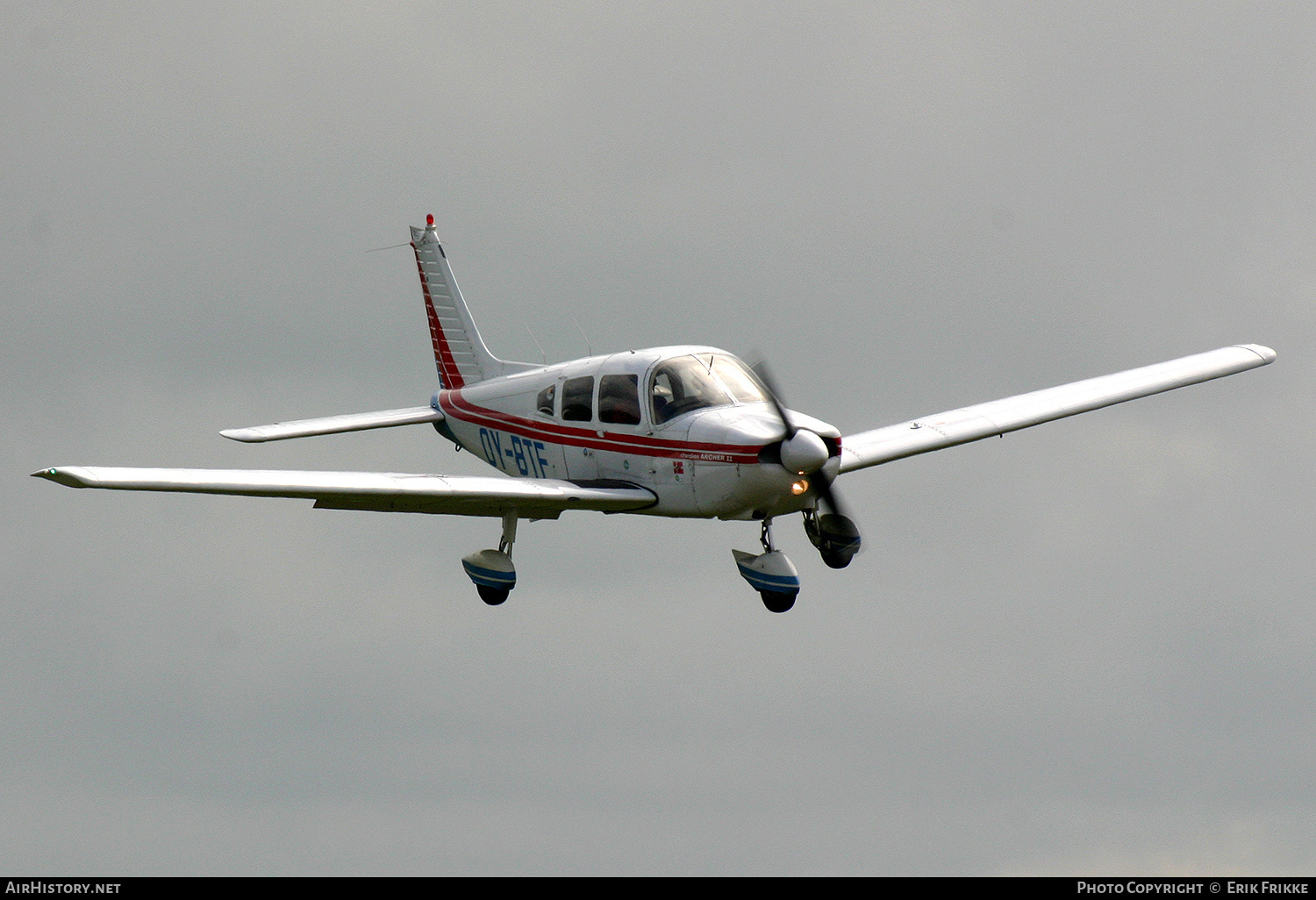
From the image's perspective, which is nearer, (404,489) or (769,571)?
(404,489)

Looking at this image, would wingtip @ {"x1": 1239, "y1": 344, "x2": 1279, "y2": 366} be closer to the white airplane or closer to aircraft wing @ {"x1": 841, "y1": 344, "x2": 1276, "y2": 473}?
aircraft wing @ {"x1": 841, "y1": 344, "x2": 1276, "y2": 473}

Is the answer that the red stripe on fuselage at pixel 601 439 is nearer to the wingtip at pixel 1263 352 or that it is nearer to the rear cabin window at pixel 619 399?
the rear cabin window at pixel 619 399

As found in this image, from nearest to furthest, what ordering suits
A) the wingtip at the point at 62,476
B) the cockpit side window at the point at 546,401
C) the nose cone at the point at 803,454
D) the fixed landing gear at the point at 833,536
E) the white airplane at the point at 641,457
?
the wingtip at the point at 62,476 < the nose cone at the point at 803,454 < the white airplane at the point at 641,457 < the fixed landing gear at the point at 833,536 < the cockpit side window at the point at 546,401

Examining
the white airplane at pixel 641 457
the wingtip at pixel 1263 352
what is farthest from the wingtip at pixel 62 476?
the wingtip at pixel 1263 352

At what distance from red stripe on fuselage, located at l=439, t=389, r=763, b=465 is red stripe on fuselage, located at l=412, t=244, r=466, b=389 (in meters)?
1.15

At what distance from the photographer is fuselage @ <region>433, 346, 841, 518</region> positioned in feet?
75.0

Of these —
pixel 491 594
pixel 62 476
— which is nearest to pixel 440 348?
pixel 491 594

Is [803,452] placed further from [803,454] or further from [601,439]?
[601,439]

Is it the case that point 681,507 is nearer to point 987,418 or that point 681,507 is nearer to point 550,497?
point 550,497

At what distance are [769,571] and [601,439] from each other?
9.21ft

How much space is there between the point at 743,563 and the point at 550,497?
8.95ft

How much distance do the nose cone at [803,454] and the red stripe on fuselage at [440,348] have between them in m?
8.89

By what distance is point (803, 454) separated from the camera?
2244cm

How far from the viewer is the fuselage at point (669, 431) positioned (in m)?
22.9
